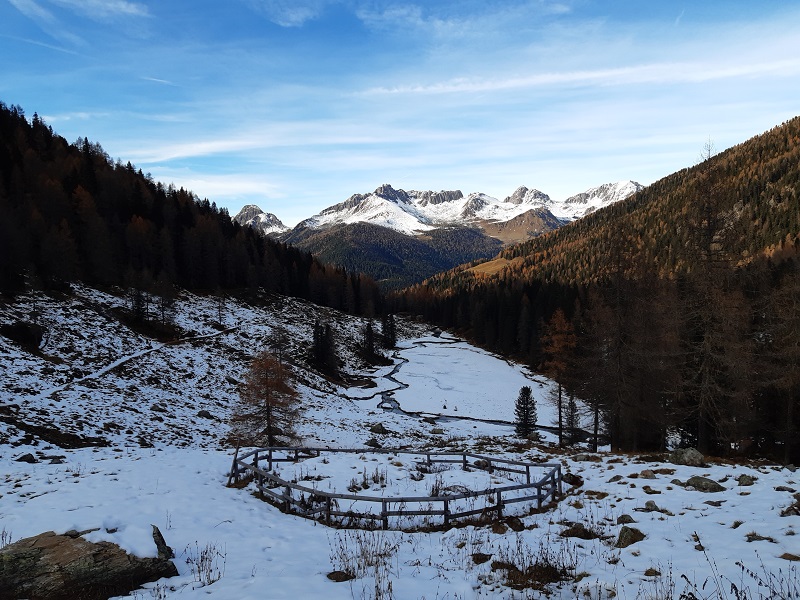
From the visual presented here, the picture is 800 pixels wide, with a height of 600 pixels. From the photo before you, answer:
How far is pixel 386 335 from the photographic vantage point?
360ft

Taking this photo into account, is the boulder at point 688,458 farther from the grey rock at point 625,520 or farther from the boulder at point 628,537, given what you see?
the boulder at point 628,537

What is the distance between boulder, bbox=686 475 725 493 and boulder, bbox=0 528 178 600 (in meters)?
14.7

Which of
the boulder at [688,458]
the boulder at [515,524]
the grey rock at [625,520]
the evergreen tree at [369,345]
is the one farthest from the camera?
the evergreen tree at [369,345]

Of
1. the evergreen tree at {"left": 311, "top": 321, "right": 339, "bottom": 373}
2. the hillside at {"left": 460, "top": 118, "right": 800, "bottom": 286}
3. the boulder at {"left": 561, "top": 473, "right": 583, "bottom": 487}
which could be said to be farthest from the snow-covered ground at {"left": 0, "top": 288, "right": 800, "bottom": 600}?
the hillside at {"left": 460, "top": 118, "right": 800, "bottom": 286}

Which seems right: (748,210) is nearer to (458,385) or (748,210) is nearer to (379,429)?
(458,385)

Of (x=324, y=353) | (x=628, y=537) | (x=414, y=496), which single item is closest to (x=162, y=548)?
(x=414, y=496)

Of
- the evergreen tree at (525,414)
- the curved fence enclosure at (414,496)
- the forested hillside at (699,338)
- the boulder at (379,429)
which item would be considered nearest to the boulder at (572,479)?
the curved fence enclosure at (414,496)

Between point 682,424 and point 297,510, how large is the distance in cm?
2795

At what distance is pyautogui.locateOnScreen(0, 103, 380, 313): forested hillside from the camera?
5775 centimetres

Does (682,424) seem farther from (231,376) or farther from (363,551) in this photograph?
(231,376)

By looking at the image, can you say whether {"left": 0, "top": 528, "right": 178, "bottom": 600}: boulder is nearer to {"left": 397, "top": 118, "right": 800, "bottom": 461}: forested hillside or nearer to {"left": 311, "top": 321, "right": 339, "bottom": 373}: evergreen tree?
{"left": 397, "top": 118, "right": 800, "bottom": 461}: forested hillside

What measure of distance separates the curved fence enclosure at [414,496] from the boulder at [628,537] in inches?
133

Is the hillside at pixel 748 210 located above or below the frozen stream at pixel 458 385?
above

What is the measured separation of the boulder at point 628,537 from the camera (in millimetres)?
9305
